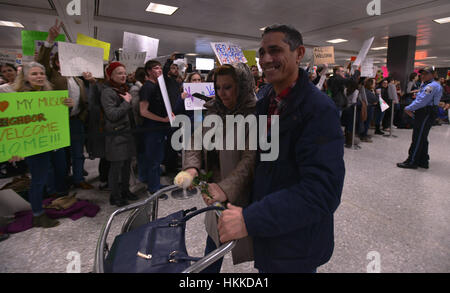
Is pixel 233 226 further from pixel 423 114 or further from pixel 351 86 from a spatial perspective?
pixel 351 86

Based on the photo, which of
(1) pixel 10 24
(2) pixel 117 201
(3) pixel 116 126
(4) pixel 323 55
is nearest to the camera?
(3) pixel 116 126

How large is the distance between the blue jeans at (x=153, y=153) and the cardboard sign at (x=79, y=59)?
0.95 meters

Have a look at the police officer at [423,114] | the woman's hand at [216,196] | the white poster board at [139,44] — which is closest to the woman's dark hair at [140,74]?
the white poster board at [139,44]

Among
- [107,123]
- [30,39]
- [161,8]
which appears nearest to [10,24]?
[161,8]

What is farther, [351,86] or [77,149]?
[351,86]

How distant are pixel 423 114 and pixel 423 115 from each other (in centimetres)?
2

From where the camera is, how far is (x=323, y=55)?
4.84 metres

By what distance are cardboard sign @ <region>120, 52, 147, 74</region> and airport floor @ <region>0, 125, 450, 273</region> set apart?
5.82 feet

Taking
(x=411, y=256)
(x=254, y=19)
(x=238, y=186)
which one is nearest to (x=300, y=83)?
(x=238, y=186)

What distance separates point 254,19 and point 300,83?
27.1ft

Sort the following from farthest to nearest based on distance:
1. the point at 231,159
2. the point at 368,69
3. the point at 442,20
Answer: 1. the point at 442,20
2. the point at 368,69
3. the point at 231,159

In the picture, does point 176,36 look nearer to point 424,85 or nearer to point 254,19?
point 254,19

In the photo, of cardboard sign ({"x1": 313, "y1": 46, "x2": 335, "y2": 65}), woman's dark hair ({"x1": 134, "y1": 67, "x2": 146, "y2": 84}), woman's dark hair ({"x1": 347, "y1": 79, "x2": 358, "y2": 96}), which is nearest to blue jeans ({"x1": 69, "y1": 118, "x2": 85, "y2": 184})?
woman's dark hair ({"x1": 134, "y1": 67, "x2": 146, "y2": 84})

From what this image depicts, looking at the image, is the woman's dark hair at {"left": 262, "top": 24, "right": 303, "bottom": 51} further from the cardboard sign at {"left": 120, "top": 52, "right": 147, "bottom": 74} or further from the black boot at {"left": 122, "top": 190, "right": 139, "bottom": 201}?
the black boot at {"left": 122, "top": 190, "right": 139, "bottom": 201}
